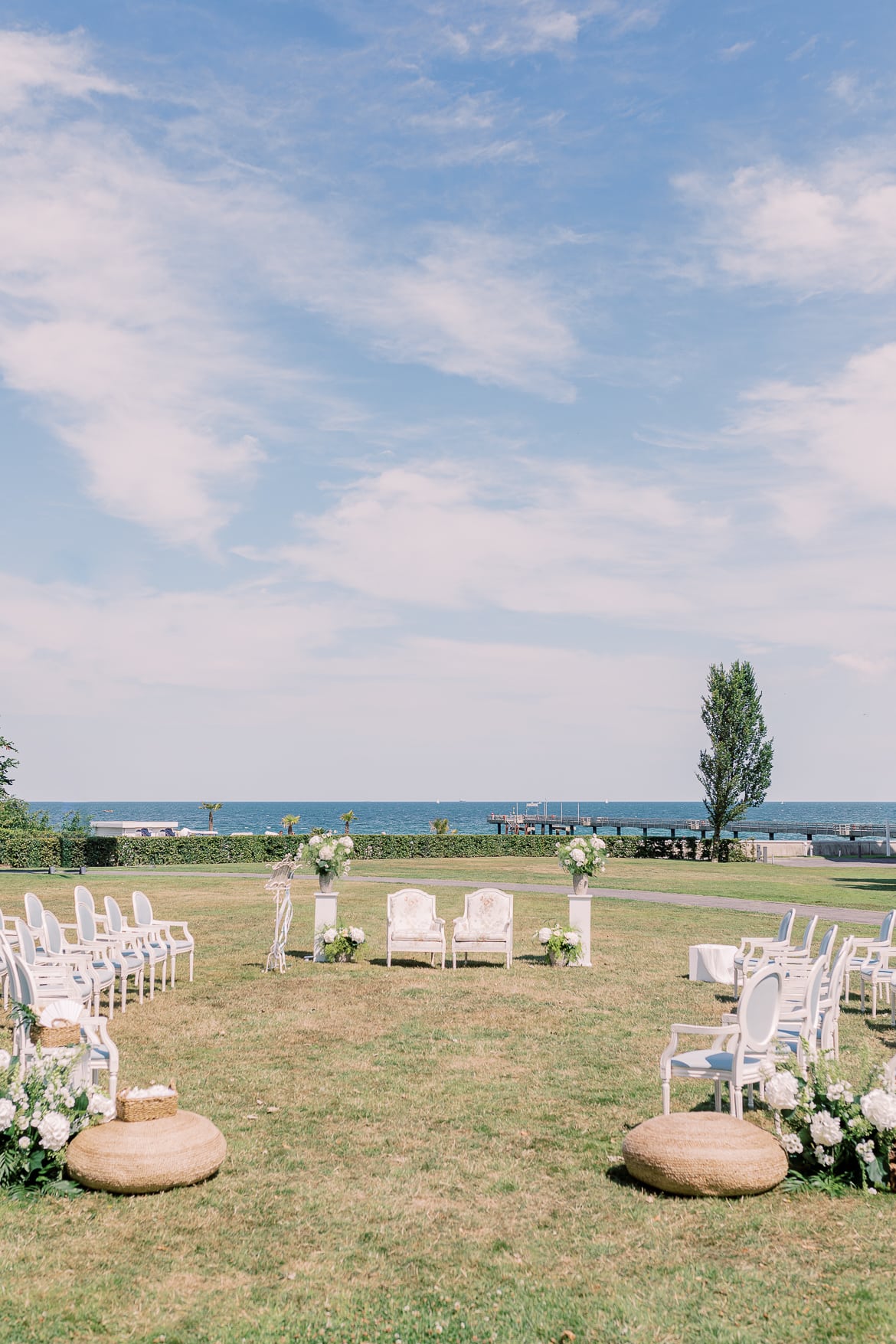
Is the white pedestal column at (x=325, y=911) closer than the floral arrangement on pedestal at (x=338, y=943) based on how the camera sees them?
No

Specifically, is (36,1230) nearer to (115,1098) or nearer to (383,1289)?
(115,1098)

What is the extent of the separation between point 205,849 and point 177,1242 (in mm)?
36716

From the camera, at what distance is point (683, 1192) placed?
6.39m

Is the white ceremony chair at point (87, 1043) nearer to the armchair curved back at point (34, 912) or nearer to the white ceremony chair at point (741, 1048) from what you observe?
the armchair curved back at point (34, 912)

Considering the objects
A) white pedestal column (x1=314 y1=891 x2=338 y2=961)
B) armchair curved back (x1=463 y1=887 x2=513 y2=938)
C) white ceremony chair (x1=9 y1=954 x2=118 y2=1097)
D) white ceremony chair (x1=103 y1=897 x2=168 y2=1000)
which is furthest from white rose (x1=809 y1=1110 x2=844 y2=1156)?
white pedestal column (x1=314 y1=891 x2=338 y2=961)

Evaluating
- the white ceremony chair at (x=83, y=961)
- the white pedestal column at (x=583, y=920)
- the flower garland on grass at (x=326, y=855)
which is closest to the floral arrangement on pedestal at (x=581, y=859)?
the white pedestal column at (x=583, y=920)

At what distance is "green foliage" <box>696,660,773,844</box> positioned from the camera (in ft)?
175

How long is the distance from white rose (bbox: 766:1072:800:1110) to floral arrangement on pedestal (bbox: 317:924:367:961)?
Answer: 9572 mm

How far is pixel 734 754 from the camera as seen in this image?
5353 cm

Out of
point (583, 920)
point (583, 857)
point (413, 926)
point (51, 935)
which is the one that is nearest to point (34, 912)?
point (51, 935)

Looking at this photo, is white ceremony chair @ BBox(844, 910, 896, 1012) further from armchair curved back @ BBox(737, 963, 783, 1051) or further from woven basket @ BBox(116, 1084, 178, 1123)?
woven basket @ BBox(116, 1084, 178, 1123)

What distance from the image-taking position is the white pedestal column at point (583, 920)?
15.8 m

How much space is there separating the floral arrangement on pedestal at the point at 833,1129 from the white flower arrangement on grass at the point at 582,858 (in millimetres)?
9502

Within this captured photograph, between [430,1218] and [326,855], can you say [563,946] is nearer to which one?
[326,855]
